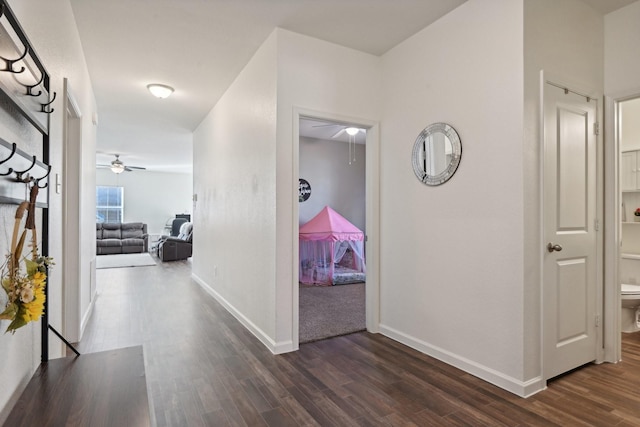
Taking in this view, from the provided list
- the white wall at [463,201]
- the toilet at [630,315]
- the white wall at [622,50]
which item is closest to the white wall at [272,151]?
the white wall at [463,201]

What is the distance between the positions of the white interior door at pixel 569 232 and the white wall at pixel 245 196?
2.03 m

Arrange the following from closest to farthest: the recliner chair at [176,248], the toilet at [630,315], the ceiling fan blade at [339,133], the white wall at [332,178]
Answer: the toilet at [630,315] → the ceiling fan blade at [339,133] → the white wall at [332,178] → the recliner chair at [176,248]

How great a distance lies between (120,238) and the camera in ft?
32.4

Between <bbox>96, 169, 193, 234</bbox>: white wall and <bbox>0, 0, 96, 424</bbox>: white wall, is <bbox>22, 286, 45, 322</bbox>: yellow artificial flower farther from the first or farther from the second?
<bbox>96, 169, 193, 234</bbox>: white wall

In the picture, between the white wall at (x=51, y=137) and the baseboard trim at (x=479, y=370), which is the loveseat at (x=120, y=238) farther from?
the baseboard trim at (x=479, y=370)

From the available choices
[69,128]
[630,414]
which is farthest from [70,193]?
[630,414]

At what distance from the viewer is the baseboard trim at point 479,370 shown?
2172 millimetres

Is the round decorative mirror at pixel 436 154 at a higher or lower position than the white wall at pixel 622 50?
lower

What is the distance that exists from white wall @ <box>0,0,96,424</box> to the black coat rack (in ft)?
0.27

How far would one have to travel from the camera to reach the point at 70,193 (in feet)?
10.2

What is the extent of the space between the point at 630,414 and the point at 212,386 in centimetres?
251

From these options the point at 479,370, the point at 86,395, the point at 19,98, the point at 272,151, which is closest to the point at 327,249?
the point at 272,151

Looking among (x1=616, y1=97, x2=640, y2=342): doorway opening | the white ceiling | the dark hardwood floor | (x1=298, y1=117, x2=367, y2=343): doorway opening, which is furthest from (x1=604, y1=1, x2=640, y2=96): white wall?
the dark hardwood floor

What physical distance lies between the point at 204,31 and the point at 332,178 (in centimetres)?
437
